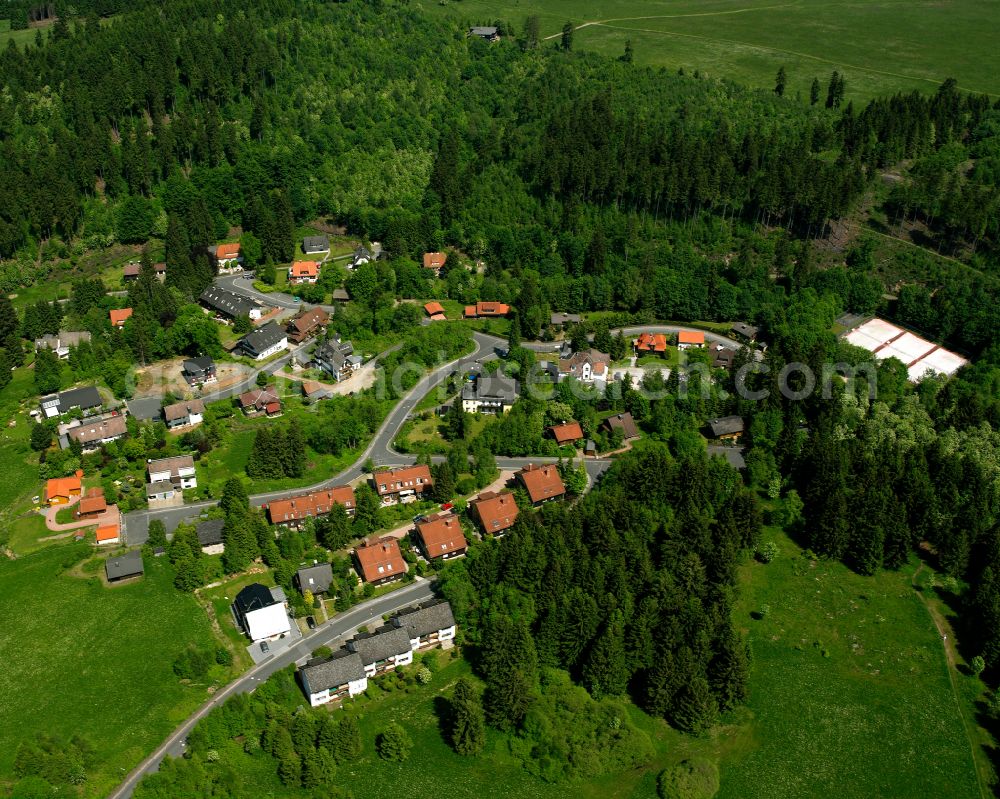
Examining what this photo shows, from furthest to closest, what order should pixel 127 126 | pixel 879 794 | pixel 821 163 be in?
pixel 127 126 < pixel 821 163 < pixel 879 794

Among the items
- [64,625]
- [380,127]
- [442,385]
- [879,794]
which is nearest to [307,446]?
[442,385]

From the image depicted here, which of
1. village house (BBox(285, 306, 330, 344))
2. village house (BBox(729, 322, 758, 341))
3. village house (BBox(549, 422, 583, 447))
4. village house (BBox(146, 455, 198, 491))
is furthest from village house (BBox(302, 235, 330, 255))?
village house (BBox(729, 322, 758, 341))

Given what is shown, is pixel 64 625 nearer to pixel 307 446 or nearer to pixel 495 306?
pixel 307 446

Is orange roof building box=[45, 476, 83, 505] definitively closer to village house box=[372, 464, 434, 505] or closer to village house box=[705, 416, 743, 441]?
village house box=[372, 464, 434, 505]

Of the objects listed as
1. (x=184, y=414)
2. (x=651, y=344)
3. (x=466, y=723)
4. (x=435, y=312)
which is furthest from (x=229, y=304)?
(x=466, y=723)

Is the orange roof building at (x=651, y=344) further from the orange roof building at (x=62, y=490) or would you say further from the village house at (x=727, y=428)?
the orange roof building at (x=62, y=490)

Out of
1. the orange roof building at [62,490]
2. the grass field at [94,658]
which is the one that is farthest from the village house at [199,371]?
the grass field at [94,658]
